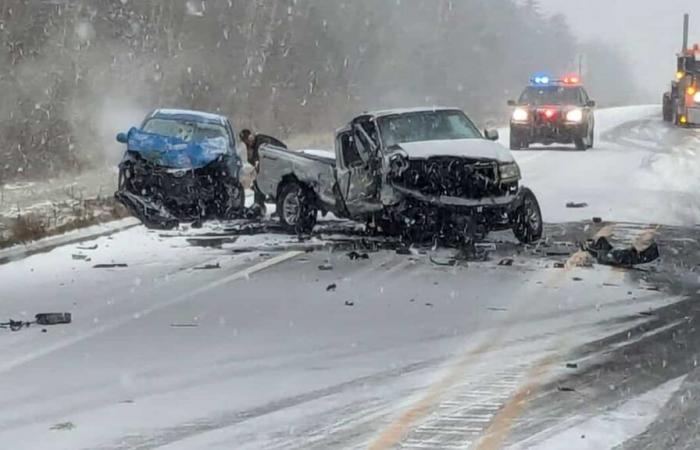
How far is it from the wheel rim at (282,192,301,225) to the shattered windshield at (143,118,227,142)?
99.5 inches

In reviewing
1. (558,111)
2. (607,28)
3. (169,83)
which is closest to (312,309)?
(558,111)

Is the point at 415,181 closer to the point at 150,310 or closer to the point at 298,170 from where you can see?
Answer: the point at 298,170

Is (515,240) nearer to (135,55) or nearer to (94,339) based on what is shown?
(94,339)

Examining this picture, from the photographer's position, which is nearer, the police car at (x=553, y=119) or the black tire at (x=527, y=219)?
the black tire at (x=527, y=219)

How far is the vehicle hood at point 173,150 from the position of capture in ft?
55.2

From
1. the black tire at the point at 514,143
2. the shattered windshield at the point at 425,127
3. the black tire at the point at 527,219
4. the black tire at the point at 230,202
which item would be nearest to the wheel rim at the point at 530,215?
the black tire at the point at 527,219

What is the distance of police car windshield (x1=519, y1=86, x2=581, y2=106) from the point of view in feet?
98.5

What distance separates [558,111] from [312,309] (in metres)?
20.1

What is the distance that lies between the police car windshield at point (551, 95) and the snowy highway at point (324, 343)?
14747 millimetres

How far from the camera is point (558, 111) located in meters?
29.4

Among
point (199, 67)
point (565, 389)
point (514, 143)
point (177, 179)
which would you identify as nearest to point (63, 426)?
point (565, 389)

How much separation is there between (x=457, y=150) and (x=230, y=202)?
4.44 meters

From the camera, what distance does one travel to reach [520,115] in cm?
2959

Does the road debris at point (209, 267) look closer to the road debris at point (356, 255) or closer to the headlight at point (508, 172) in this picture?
the road debris at point (356, 255)
